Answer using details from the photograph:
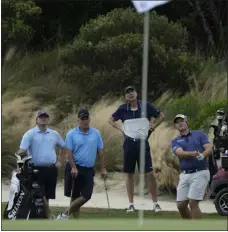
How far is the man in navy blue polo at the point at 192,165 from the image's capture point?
1140cm

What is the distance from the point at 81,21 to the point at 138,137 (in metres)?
9.97

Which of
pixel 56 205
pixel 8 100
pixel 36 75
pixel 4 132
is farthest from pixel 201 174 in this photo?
pixel 36 75

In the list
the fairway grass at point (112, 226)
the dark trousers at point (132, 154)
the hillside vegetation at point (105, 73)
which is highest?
the hillside vegetation at point (105, 73)

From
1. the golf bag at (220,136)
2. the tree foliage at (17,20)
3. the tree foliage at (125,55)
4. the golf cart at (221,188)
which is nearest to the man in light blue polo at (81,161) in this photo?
the golf cart at (221,188)

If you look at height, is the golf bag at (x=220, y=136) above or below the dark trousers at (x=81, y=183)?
above

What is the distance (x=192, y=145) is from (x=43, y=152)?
2102mm

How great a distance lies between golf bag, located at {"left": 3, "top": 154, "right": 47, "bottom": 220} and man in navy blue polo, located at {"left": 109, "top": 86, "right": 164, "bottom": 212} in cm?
157

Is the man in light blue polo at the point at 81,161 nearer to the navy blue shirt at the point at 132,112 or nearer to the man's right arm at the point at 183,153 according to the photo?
the navy blue shirt at the point at 132,112

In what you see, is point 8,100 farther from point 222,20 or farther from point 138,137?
point 222,20

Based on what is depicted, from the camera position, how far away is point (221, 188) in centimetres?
1300

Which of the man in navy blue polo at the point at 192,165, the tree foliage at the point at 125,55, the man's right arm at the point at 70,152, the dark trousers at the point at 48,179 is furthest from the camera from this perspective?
the tree foliage at the point at 125,55

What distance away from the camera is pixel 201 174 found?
11.5 m

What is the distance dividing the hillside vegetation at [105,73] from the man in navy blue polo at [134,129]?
4.14 meters

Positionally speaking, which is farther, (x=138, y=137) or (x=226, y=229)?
(x=138, y=137)
